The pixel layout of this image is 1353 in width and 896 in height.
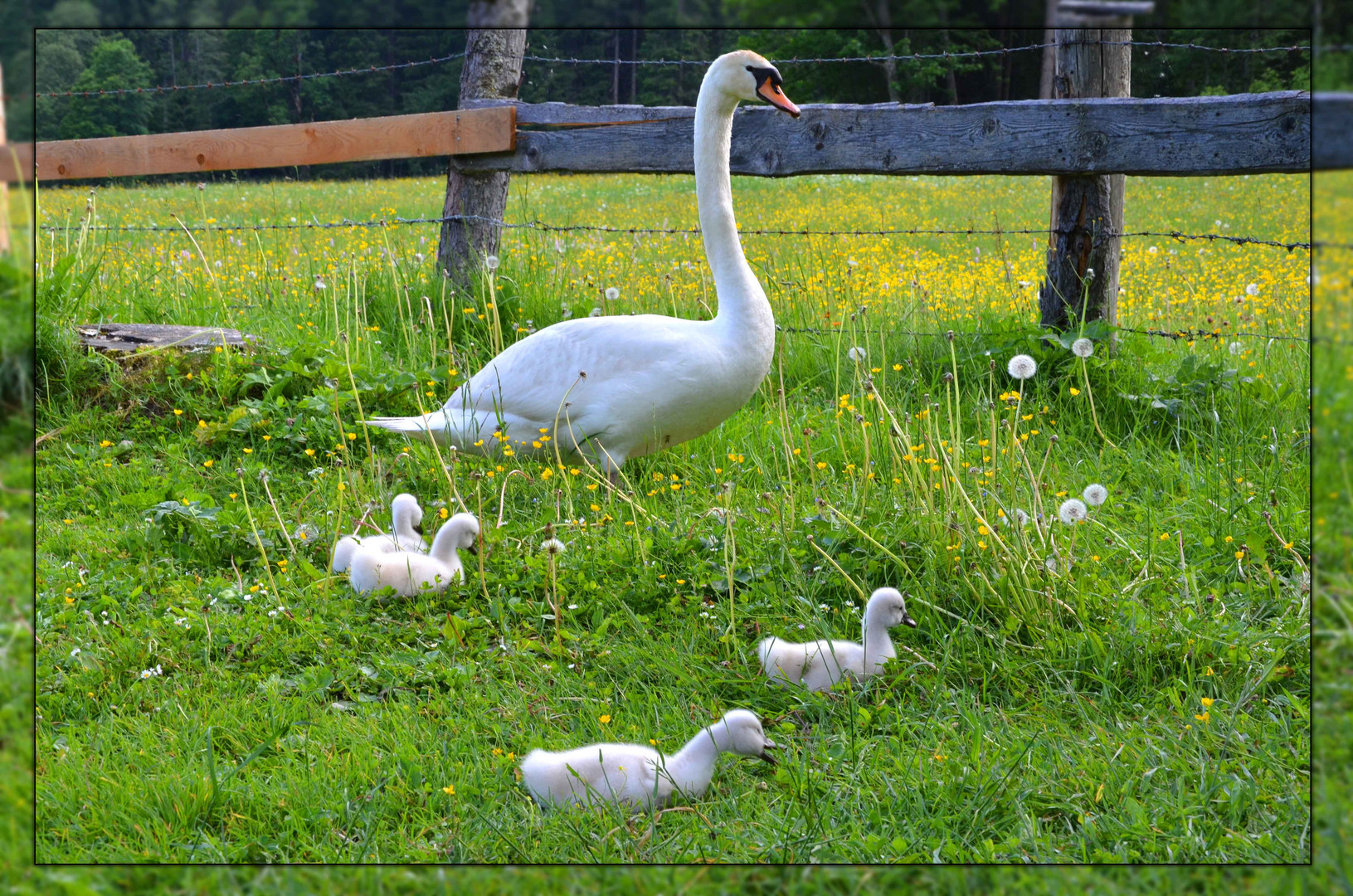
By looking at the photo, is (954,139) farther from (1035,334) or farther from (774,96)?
(774,96)

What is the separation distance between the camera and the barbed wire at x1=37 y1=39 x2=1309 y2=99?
3.88 ft

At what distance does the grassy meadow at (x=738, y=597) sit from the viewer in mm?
1612

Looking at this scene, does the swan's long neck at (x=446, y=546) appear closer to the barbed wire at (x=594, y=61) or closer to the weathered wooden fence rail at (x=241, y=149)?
the weathered wooden fence rail at (x=241, y=149)

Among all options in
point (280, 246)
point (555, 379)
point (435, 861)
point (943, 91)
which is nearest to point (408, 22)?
point (943, 91)

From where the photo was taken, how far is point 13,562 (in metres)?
1.21

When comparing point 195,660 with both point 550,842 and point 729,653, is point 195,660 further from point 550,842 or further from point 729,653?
point 729,653

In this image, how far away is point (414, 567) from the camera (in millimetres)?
2400

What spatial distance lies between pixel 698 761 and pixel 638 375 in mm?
1704

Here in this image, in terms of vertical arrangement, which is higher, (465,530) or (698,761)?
(465,530)

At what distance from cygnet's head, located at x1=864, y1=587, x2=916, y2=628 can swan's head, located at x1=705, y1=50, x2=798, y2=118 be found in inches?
41.5

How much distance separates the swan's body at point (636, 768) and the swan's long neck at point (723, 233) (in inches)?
61.9

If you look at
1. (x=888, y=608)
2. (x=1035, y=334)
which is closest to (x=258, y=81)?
(x=888, y=608)

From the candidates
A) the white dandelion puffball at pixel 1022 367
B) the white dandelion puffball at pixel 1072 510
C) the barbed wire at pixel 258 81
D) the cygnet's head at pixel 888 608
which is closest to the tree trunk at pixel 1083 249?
the white dandelion puffball at pixel 1022 367

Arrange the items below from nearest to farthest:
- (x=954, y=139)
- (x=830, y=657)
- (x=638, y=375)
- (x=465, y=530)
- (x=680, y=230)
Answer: (x=830, y=657) → (x=465, y=530) → (x=638, y=375) → (x=680, y=230) → (x=954, y=139)
